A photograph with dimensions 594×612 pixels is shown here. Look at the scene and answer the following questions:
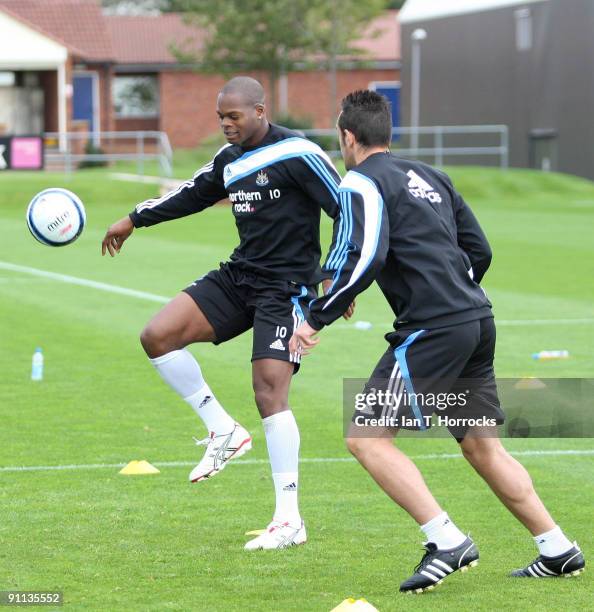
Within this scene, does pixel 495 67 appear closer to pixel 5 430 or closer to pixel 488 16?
pixel 488 16

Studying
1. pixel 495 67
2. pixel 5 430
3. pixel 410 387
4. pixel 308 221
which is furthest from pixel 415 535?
pixel 495 67

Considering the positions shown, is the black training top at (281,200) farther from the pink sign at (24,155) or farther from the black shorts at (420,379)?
the pink sign at (24,155)

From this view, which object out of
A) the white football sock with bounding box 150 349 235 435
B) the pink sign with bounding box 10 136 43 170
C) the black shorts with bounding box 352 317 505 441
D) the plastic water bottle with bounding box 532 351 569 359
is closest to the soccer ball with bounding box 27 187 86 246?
the white football sock with bounding box 150 349 235 435

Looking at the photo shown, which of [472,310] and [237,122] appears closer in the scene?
[472,310]

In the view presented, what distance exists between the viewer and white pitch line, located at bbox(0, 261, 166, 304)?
1731cm

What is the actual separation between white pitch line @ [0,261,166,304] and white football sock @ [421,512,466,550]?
1110 cm

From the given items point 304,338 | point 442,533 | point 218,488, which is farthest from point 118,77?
point 442,533

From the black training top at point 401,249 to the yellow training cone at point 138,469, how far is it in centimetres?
260

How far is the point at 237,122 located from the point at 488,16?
40.8m

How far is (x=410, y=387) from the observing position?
595 centimetres

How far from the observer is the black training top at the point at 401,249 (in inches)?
231

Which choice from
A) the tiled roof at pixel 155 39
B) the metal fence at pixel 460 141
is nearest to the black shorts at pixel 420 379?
the metal fence at pixel 460 141

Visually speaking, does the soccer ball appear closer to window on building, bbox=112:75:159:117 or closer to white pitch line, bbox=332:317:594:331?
white pitch line, bbox=332:317:594:331

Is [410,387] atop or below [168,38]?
below
